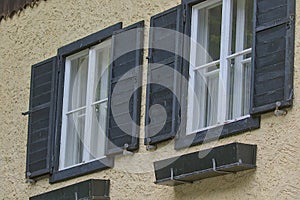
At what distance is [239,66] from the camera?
11336mm

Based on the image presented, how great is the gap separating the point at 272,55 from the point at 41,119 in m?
4.05

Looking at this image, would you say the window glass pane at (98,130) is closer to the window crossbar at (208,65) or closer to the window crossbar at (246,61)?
the window crossbar at (208,65)

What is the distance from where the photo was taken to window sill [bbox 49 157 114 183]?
41.6ft

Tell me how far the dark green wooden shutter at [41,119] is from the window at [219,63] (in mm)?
2520

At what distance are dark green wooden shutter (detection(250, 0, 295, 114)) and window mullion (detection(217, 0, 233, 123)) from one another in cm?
51

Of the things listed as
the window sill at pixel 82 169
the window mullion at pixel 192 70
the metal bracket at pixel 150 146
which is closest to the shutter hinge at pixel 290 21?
the window mullion at pixel 192 70

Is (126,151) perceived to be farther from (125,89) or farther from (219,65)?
(219,65)

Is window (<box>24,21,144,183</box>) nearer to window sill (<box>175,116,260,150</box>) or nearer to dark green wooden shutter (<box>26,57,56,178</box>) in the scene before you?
dark green wooden shutter (<box>26,57,56,178</box>)

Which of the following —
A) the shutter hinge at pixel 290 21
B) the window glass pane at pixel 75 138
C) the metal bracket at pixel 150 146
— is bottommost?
the metal bracket at pixel 150 146

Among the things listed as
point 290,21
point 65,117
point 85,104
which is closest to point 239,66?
point 290,21

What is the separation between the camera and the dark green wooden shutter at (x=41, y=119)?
13.7 m

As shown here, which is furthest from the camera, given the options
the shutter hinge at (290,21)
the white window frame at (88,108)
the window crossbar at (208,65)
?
the white window frame at (88,108)

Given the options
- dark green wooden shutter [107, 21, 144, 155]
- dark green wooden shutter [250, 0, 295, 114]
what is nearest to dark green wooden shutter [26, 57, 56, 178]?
dark green wooden shutter [107, 21, 144, 155]

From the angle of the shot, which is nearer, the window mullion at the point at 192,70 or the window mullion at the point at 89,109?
the window mullion at the point at 192,70
